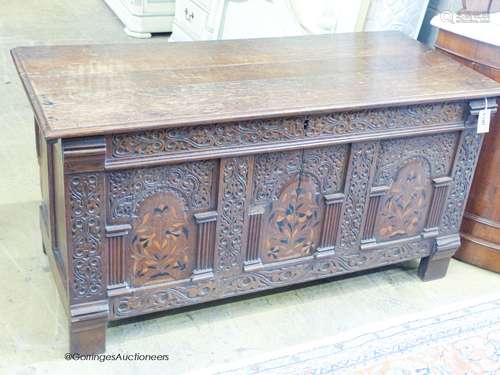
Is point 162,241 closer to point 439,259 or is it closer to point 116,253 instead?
point 116,253

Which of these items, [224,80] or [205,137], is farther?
[224,80]

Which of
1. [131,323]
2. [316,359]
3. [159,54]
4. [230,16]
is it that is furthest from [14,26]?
[316,359]

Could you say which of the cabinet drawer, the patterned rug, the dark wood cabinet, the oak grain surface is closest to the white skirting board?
the cabinet drawer

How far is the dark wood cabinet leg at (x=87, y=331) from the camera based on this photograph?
1966 millimetres

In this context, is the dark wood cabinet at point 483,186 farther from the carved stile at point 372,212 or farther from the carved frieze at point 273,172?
the carved frieze at point 273,172

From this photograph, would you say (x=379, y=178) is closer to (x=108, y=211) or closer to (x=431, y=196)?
(x=431, y=196)

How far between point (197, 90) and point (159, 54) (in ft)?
1.06

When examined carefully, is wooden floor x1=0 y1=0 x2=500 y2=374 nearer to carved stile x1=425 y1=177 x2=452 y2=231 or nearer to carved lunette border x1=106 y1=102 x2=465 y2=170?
carved stile x1=425 y1=177 x2=452 y2=231

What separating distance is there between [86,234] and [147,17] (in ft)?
10.7

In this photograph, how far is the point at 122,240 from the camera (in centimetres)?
193

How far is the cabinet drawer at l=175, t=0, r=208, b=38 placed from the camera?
14.1 ft

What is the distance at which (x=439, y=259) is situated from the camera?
252cm

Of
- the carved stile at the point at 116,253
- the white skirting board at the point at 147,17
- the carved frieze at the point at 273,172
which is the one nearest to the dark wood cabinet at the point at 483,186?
the carved frieze at the point at 273,172

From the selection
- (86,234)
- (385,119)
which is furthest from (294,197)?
(86,234)
